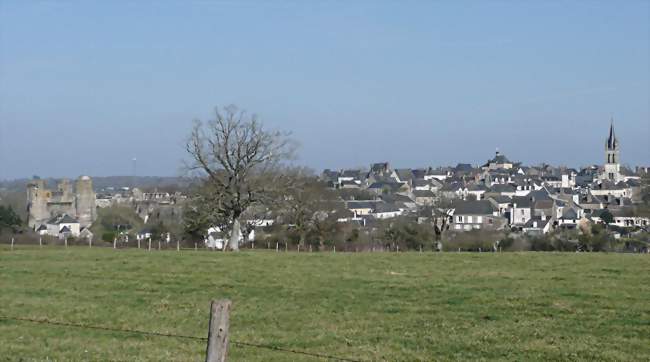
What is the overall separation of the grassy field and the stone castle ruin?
75.5 meters

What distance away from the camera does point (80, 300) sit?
843 inches

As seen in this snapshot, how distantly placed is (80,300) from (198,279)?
457 cm

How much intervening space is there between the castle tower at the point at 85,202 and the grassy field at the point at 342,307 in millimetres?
75973

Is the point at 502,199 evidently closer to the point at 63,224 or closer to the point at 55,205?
the point at 55,205

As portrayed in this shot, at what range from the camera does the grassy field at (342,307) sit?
15555mm

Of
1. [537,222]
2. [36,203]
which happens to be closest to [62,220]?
[36,203]

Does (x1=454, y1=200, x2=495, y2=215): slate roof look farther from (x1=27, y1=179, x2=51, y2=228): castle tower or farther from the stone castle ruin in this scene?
(x1=27, y1=179, x2=51, y2=228): castle tower

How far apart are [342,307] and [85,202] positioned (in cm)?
9106

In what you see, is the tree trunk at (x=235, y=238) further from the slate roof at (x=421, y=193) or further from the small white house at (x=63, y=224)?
the slate roof at (x=421, y=193)

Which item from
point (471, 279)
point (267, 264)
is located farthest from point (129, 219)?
point (471, 279)

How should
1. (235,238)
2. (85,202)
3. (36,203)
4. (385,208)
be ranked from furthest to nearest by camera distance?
(385,208)
(85,202)
(36,203)
(235,238)

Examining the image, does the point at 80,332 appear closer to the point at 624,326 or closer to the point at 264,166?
the point at 624,326

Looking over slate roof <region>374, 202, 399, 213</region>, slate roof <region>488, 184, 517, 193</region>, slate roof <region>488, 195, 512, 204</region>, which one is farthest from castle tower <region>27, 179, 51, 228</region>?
slate roof <region>488, 184, 517, 193</region>

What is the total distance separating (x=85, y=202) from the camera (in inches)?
4190
